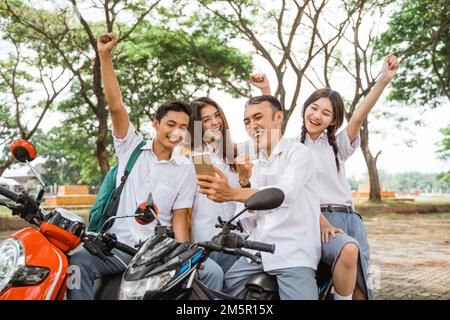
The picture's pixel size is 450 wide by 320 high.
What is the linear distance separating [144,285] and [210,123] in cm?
182

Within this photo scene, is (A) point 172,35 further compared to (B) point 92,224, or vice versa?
(A) point 172,35

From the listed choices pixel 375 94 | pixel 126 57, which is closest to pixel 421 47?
pixel 126 57

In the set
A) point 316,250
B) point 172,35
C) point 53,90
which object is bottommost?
point 316,250

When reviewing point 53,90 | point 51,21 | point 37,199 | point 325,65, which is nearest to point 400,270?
point 37,199

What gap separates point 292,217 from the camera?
2426 millimetres

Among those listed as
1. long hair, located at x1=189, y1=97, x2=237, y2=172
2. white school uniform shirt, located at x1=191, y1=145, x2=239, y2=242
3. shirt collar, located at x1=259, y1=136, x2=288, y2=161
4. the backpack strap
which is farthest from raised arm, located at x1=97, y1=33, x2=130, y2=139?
shirt collar, located at x1=259, y1=136, x2=288, y2=161

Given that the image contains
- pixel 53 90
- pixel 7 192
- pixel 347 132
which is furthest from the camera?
pixel 53 90

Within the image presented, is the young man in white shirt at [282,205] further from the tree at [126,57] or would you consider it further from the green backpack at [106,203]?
the tree at [126,57]

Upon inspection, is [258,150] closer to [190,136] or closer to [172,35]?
[190,136]

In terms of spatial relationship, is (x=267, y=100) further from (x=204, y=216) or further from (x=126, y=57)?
(x=126, y=57)

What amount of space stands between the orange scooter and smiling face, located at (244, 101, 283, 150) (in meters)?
0.84

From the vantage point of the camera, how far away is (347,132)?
11.0 feet

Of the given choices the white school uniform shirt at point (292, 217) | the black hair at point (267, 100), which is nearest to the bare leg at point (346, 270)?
the white school uniform shirt at point (292, 217)

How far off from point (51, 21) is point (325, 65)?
892 cm
